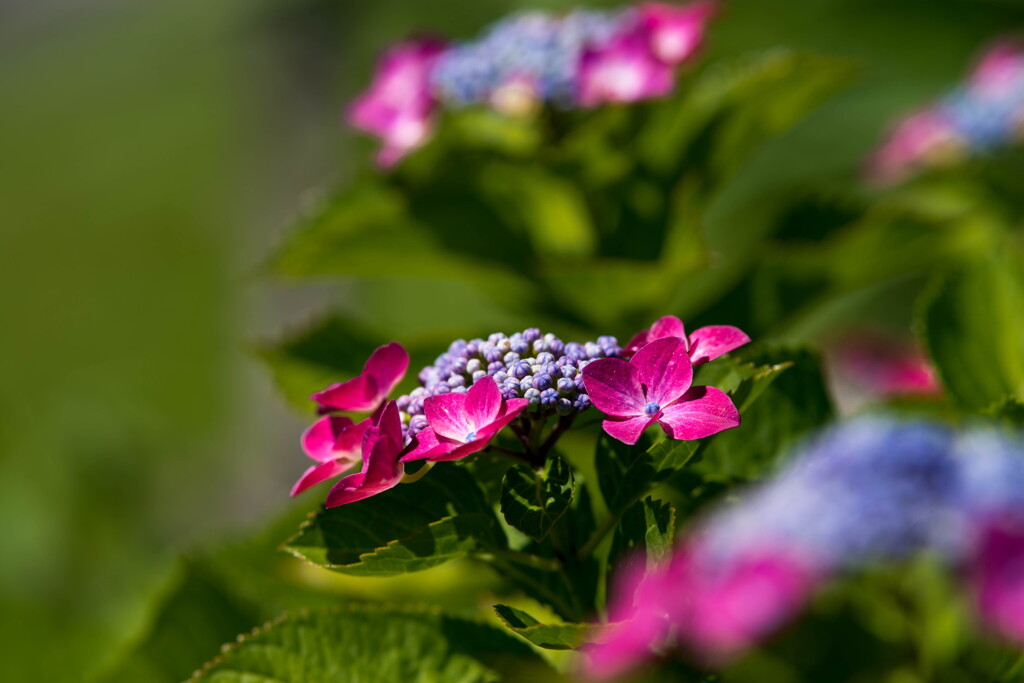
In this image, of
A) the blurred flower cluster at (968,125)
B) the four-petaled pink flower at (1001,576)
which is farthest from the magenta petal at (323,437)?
the blurred flower cluster at (968,125)

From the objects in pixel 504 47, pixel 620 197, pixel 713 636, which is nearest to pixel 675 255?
pixel 620 197

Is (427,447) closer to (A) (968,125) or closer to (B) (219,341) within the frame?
(A) (968,125)

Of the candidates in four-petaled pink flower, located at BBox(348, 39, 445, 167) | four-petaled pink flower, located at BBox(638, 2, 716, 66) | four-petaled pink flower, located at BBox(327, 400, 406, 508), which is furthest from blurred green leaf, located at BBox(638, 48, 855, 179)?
four-petaled pink flower, located at BBox(327, 400, 406, 508)

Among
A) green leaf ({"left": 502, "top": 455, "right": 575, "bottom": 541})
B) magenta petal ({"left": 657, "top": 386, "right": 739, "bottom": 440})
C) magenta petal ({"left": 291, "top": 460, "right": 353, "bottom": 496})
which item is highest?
magenta petal ({"left": 291, "top": 460, "right": 353, "bottom": 496})

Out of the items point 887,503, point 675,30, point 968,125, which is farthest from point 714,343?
point 968,125

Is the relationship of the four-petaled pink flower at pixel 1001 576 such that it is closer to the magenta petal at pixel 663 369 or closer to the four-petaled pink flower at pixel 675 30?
the magenta petal at pixel 663 369

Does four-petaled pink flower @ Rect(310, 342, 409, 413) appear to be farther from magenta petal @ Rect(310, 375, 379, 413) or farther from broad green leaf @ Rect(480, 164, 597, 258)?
broad green leaf @ Rect(480, 164, 597, 258)
